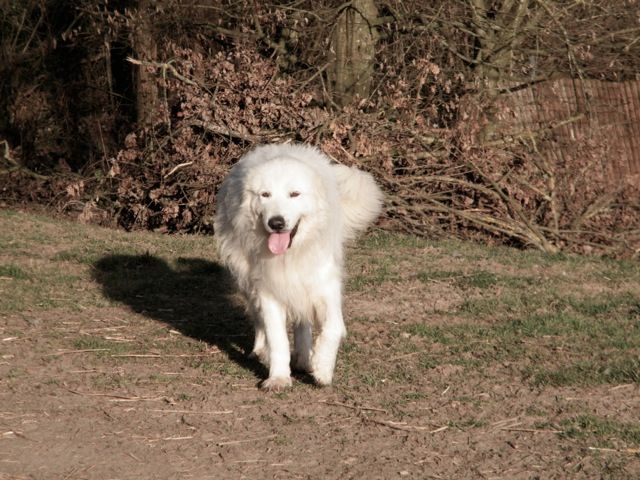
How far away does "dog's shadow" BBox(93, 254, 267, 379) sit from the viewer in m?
7.40

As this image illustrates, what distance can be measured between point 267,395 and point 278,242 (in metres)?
0.90

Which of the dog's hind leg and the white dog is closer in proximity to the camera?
the white dog

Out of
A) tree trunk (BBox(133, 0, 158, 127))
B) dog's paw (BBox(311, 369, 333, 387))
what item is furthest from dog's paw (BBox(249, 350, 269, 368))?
tree trunk (BBox(133, 0, 158, 127))

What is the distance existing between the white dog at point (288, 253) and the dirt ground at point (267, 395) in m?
0.27

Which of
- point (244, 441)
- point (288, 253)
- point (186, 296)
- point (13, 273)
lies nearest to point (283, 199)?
point (288, 253)

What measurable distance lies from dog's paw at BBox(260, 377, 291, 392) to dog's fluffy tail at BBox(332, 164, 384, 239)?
1279mm

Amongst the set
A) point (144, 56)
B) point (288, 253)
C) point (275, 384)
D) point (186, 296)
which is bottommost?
point (186, 296)

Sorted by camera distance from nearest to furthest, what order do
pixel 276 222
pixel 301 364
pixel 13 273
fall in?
pixel 276 222 < pixel 301 364 < pixel 13 273

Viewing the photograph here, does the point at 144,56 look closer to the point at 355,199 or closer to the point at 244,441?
the point at 355,199

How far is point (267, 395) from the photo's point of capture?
586cm

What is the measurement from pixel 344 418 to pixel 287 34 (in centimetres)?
849

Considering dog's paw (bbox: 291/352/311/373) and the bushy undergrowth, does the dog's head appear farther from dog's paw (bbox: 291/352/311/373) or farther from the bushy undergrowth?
the bushy undergrowth

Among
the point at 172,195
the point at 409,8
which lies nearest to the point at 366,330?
the point at 172,195

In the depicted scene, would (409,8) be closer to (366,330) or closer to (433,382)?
(366,330)
